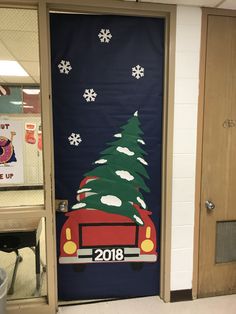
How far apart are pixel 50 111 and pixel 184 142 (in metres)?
1.09

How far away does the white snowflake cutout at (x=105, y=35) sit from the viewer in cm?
210

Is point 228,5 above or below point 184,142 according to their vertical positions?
above

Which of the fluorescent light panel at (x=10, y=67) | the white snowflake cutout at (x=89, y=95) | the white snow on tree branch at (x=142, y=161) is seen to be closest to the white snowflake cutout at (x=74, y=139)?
the white snowflake cutout at (x=89, y=95)

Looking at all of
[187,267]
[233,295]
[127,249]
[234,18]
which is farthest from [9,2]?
[233,295]

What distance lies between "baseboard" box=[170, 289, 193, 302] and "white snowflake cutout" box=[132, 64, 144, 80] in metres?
1.84

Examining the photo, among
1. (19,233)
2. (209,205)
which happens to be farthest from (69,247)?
(209,205)

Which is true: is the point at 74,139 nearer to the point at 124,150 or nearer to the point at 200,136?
the point at 124,150

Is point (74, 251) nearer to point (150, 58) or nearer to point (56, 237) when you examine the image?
point (56, 237)

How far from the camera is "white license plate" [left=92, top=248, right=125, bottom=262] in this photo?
2.30m

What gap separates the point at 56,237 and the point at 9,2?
1804mm

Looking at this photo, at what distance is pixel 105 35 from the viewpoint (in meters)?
2.11

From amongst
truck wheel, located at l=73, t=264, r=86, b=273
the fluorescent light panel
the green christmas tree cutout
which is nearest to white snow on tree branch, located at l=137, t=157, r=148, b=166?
the green christmas tree cutout

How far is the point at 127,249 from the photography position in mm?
2322

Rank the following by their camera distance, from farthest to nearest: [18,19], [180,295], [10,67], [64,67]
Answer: [10,67], [180,295], [64,67], [18,19]
